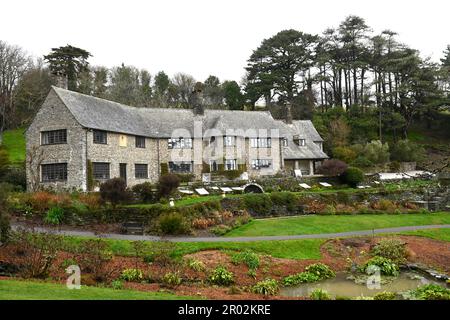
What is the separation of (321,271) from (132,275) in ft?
31.4

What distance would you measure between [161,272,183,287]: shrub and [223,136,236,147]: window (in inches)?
1077

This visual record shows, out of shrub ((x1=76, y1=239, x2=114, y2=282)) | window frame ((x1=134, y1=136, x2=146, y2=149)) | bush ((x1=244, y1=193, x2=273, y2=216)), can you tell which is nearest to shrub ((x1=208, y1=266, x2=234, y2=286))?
shrub ((x1=76, y1=239, x2=114, y2=282))

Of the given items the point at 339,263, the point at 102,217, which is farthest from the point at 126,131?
the point at 339,263

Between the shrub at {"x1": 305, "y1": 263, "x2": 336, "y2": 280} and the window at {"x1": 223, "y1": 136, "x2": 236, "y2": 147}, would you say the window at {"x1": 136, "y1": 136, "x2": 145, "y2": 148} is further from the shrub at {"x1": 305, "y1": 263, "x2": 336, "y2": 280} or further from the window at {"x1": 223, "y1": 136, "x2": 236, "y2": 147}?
the shrub at {"x1": 305, "y1": 263, "x2": 336, "y2": 280}

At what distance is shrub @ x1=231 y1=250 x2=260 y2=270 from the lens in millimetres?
19492

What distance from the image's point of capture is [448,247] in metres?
24.4

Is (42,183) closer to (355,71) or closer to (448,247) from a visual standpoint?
(448,247)

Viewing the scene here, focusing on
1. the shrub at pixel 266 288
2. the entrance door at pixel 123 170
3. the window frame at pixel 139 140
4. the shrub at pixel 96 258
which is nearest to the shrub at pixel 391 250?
the shrub at pixel 266 288

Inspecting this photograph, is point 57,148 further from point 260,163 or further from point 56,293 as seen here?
point 56,293

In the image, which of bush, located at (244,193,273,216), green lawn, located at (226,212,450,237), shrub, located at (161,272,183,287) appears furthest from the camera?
bush, located at (244,193,273,216)

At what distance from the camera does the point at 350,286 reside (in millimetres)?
18062

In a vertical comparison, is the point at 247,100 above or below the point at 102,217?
above

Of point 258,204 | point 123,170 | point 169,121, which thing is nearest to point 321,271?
point 258,204

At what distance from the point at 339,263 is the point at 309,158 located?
29.3 m
